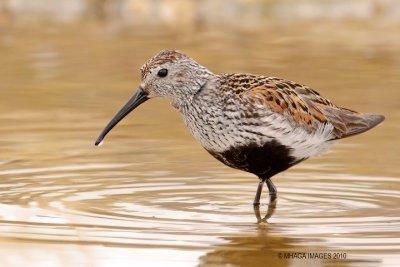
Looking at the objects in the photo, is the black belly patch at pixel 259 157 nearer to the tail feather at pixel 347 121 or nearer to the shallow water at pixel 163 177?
the shallow water at pixel 163 177

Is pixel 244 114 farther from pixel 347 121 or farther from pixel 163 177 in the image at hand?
pixel 163 177

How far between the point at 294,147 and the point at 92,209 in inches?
75.2

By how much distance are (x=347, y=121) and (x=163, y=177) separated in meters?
2.04

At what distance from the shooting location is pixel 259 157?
10.7 m

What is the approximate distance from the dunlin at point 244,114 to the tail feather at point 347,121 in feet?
0.04

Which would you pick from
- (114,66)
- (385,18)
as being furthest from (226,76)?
(385,18)

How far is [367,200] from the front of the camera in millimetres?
11359

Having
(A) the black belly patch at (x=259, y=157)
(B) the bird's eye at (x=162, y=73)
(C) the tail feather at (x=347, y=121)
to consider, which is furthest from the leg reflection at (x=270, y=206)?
(B) the bird's eye at (x=162, y=73)

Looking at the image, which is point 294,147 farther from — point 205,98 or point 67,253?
point 67,253

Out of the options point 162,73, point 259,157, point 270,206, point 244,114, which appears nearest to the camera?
point 244,114

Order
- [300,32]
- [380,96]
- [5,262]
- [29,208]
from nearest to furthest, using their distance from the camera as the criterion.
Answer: [5,262], [29,208], [380,96], [300,32]

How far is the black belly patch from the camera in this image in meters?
10.6

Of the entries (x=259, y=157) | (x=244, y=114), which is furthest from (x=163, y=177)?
(x=244, y=114)

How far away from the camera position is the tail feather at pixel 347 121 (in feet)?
37.7
